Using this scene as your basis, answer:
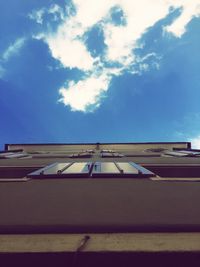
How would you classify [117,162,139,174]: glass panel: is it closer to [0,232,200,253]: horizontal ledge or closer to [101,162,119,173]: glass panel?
[101,162,119,173]: glass panel

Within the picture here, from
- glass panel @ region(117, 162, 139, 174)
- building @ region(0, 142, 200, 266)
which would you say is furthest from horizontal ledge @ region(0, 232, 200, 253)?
glass panel @ region(117, 162, 139, 174)

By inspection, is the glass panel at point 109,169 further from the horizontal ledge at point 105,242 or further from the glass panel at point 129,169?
the horizontal ledge at point 105,242

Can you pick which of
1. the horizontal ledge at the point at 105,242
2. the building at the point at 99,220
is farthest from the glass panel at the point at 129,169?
the horizontal ledge at the point at 105,242

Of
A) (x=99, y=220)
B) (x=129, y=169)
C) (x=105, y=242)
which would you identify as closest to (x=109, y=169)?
(x=129, y=169)

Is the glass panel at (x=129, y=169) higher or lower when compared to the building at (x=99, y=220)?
higher

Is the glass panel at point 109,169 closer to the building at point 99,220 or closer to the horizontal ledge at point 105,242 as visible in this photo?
the building at point 99,220

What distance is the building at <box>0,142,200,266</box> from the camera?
2080 millimetres

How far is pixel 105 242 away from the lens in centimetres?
226

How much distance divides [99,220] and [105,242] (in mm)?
580

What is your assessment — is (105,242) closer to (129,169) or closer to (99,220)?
(99,220)

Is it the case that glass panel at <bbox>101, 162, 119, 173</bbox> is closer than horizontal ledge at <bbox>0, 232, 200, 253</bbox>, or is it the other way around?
horizontal ledge at <bbox>0, 232, 200, 253</bbox>

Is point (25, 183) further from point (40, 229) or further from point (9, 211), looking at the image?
point (40, 229)

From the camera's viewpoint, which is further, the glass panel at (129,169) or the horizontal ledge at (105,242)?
the glass panel at (129,169)

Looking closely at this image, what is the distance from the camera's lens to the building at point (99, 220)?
208 cm
